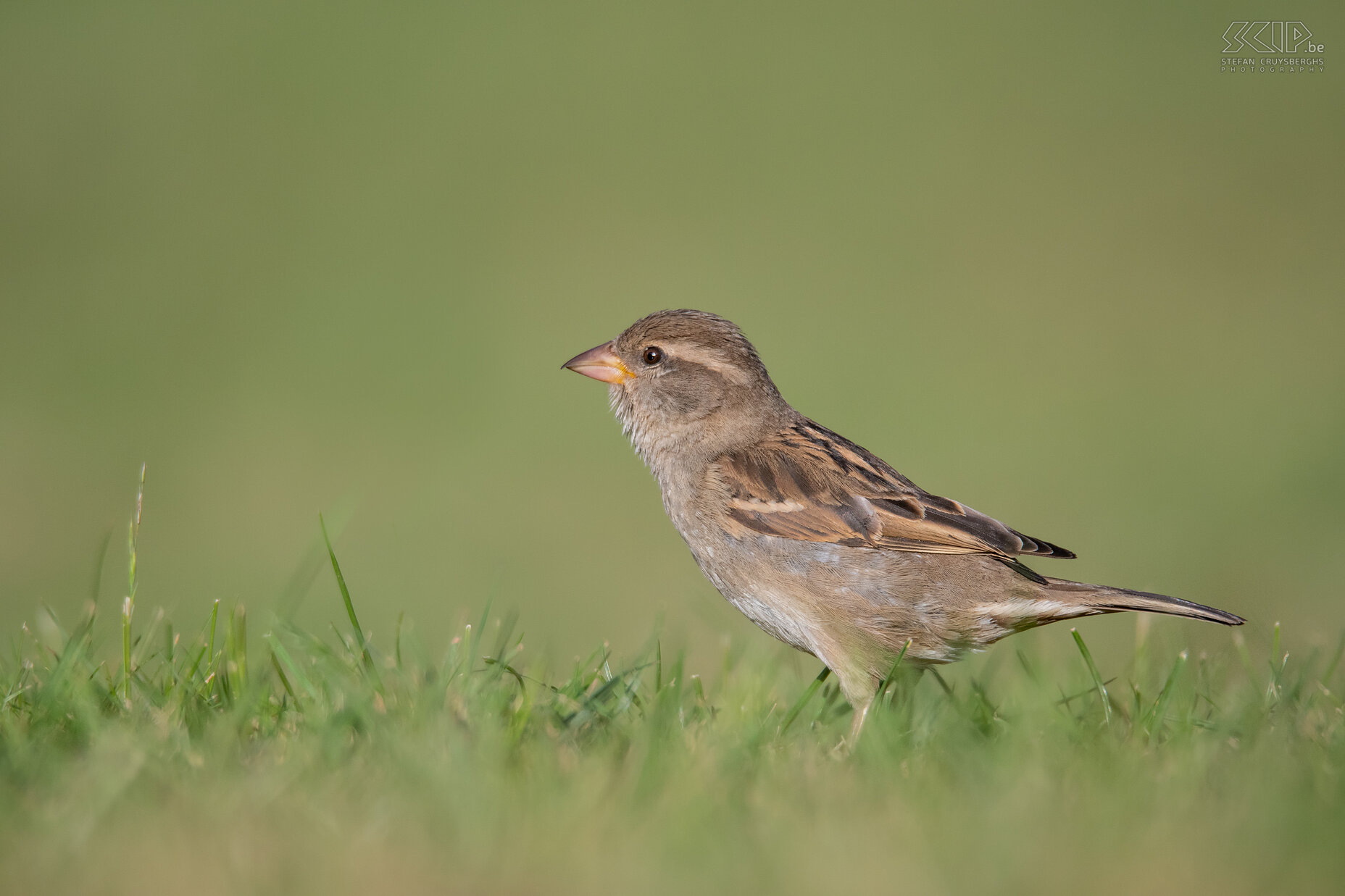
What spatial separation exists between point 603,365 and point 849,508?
61.2 inches

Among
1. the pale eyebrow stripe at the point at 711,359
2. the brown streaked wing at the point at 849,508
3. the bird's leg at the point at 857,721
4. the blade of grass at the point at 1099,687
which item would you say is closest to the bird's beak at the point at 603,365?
the pale eyebrow stripe at the point at 711,359

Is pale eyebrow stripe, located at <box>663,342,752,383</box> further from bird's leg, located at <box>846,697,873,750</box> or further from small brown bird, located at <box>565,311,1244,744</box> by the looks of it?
bird's leg, located at <box>846,697,873,750</box>

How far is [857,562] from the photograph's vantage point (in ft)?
16.8

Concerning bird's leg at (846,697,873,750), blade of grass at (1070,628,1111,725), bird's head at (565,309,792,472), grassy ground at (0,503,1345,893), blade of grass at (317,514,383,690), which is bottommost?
bird's leg at (846,697,873,750)

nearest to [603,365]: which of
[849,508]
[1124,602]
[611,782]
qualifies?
[849,508]

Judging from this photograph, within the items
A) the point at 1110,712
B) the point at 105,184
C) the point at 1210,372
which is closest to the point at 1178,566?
the point at 1210,372

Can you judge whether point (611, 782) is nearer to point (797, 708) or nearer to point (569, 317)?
point (797, 708)

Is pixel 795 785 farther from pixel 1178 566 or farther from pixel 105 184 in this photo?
pixel 105 184

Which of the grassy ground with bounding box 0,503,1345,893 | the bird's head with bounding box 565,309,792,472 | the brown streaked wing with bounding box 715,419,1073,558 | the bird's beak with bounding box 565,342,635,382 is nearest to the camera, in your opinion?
the grassy ground with bounding box 0,503,1345,893

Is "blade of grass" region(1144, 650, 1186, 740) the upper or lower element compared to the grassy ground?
lower

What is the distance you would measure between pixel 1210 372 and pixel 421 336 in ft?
26.5

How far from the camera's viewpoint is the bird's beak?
6.14 meters

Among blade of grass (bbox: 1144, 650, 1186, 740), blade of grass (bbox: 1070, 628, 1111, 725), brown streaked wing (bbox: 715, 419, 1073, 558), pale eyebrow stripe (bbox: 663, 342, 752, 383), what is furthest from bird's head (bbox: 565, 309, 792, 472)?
blade of grass (bbox: 1144, 650, 1186, 740)

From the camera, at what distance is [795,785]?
345 cm
